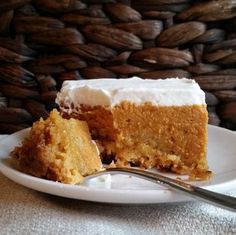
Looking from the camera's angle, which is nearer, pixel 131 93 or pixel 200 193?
pixel 200 193

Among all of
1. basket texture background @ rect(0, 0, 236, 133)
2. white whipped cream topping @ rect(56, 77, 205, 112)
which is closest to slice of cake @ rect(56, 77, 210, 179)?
A: white whipped cream topping @ rect(56, 77, 205, 112)

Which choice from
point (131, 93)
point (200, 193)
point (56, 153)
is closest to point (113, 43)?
point (131, 93)

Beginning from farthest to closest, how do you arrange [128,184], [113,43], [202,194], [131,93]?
[113,43] < [131,93] < [128,184] < [202,194]

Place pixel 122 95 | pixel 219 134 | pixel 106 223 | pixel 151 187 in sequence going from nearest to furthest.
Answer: pixel 106 223 → pixel 151 187 → pixel 122 95 → pixel 219 134

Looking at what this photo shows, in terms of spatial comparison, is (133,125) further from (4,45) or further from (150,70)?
(4,45)

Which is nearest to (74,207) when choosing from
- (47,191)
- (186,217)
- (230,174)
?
(47,191)

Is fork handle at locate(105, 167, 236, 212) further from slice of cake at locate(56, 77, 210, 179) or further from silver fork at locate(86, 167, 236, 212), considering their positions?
slice of cake at locate(56, 77, 210, 179)

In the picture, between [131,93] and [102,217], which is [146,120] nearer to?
[131,93]
